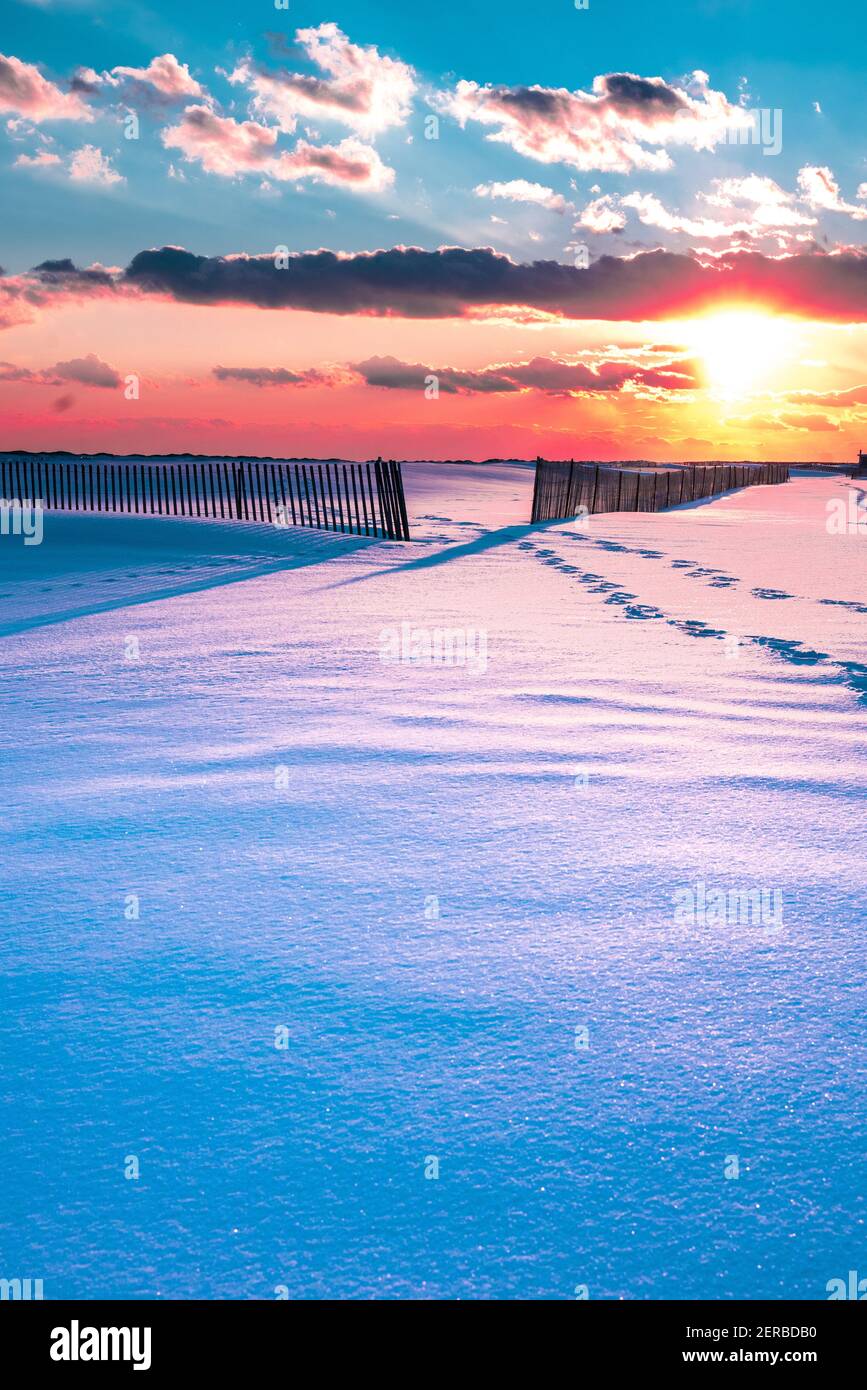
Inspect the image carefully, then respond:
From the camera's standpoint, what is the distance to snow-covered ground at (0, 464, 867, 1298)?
1.60m

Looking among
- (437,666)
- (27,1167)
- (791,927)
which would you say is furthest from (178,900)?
(437,666)

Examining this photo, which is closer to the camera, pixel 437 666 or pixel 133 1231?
pixel 133 1231

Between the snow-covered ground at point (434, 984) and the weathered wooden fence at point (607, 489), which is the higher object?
the weathered wooden fence at point (607, 489)

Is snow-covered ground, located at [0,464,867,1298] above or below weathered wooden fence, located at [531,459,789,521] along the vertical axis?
below

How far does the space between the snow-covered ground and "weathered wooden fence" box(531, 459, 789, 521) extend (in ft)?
53.2

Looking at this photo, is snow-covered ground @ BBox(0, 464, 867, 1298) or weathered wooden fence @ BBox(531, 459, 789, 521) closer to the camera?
snow-covered ground @ BBox(0, 464, 867, 1298)

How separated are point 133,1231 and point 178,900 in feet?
4.33

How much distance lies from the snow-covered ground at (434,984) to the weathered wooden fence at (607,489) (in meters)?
16.2

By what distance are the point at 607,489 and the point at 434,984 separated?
30.9 meters

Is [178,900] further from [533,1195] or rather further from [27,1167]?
[533,1195]

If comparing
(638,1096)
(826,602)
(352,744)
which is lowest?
(638,1096)

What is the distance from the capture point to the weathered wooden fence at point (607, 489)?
76.2ft

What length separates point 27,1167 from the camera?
175cm
